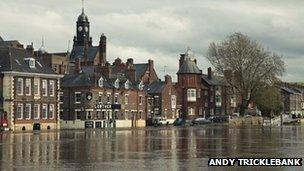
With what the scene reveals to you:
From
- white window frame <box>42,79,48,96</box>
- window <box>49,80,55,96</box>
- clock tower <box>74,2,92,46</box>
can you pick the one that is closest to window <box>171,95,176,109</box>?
clock tower <box>74,2,92,46</box>

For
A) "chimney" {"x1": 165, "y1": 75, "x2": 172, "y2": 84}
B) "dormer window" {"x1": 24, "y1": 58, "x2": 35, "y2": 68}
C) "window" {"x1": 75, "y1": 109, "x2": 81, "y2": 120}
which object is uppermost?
"dormer window" {"x1": 24, "y1": 58, "x2": 35, "y2": 68}

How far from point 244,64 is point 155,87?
17323 millimetres

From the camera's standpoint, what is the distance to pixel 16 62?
76.1 metres

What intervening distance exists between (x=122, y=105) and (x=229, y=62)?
24.2 metres

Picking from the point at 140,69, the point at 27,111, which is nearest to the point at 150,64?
the point at 140,69

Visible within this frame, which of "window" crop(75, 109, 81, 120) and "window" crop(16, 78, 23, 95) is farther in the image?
"window" crop(75, 109, 81, 120)

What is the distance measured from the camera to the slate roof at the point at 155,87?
356ft

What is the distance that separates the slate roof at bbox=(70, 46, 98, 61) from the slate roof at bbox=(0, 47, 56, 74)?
40723 mm

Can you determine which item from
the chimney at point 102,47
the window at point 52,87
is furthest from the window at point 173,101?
the window at point 52,87

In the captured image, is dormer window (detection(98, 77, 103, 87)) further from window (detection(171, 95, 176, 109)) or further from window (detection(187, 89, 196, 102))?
window (detection(187, 89, 196, 102))

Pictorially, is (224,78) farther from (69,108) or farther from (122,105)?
(69,108)

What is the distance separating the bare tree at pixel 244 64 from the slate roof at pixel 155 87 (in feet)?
34.4

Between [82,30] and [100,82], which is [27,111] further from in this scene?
[82,30]

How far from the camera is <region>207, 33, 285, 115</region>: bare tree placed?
346 ft
